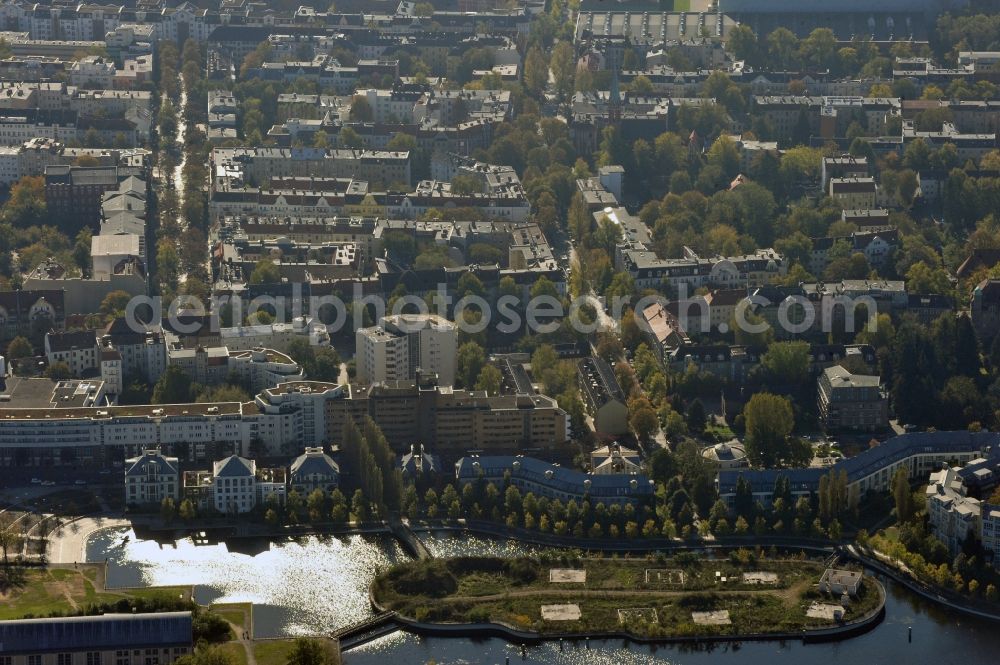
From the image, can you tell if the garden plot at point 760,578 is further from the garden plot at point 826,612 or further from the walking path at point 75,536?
the walking path at point 75,536

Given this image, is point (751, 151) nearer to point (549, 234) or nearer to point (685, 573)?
point (549, 234)

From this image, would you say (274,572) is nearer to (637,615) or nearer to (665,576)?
(637,615)

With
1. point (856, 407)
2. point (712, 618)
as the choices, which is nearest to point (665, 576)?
point (712, 618)

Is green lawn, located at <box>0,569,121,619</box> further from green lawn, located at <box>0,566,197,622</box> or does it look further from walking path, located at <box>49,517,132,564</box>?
walking path, located at <box>49,517,132,564</box>

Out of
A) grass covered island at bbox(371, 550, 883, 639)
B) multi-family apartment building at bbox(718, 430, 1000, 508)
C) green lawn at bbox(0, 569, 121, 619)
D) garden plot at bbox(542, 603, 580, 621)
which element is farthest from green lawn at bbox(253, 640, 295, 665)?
multi-family apartment building at bbox(718, 430, 1000, 508)

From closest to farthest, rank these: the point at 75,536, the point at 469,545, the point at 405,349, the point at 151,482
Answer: the point at 469,545, the point at 75,536, the point at 151,482, the point at 405,349
